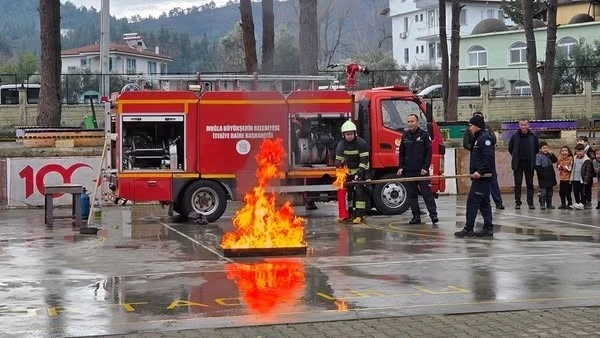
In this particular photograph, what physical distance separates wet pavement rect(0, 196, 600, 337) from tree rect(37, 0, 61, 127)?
41.2 ft

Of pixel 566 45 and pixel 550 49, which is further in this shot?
pixel 566 45

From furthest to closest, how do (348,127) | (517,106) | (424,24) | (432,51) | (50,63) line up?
(424,24) → (432,51) → (517,106) → (50,63) → (348,127)

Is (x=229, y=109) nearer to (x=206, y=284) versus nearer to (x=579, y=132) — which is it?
(x=206, y=284)

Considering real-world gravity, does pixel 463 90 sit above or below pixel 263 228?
above

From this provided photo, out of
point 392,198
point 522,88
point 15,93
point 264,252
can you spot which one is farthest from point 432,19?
point 264,252

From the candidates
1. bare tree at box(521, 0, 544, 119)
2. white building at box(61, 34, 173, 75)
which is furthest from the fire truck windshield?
white building at box(61, 34, 173, 75)

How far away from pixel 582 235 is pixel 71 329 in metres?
9.46

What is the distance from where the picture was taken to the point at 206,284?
10.9 metres

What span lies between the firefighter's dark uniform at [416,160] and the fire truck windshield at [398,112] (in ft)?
5.68

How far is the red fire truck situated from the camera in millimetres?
18344

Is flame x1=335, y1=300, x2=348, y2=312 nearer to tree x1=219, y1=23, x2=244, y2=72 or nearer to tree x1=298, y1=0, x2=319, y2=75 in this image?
tree x1=298, y1=0, x2=319, y2=75

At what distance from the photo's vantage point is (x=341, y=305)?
948 cm

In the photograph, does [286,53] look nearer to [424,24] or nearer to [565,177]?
[565,177]

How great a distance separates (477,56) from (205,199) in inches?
2414
